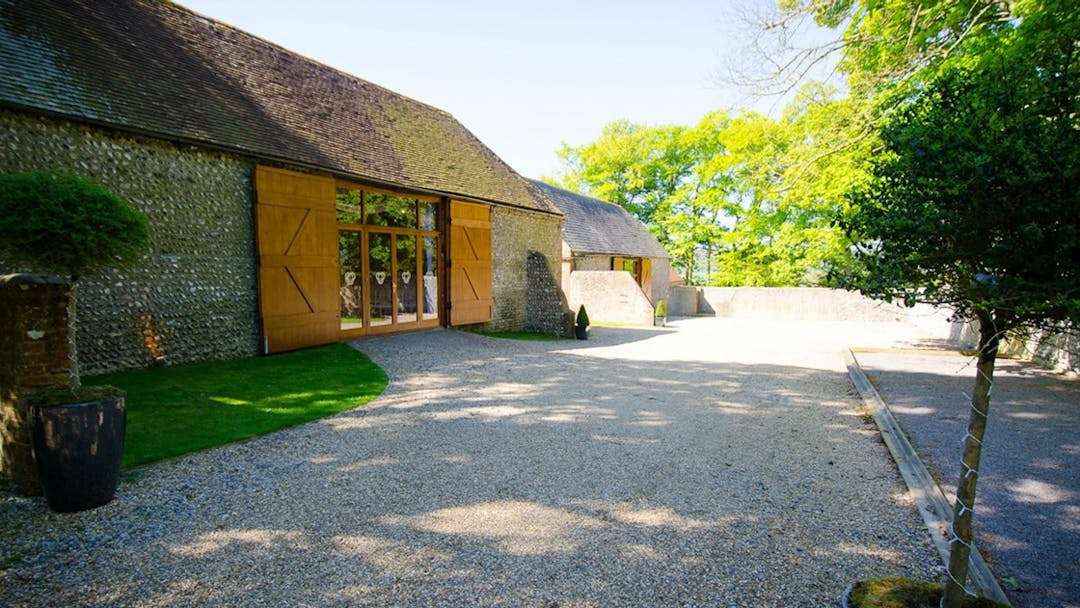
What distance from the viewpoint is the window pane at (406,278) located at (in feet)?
39.6

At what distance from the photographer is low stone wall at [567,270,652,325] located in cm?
1989

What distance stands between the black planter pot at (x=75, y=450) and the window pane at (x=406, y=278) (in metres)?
8.51

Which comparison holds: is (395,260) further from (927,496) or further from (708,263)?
(708,263)

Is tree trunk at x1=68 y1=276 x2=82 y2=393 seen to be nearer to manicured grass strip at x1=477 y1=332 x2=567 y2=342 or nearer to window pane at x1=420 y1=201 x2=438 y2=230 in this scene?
window pane at x1=420 y1=201 x2=438 y2=230

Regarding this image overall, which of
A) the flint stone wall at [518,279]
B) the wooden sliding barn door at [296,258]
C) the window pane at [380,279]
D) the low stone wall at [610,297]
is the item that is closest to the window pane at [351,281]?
the window pane at [380,279]

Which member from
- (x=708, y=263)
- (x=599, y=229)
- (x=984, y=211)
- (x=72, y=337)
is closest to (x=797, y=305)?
(x=599, y=229)

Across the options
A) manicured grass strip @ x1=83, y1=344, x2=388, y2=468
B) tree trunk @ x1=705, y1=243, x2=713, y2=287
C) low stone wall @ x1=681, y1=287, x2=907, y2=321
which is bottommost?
manicured grass strip @ x1=83, y1=344, x2=388, y2=468

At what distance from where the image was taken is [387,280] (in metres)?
11.8

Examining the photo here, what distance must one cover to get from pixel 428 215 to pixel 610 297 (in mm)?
9460

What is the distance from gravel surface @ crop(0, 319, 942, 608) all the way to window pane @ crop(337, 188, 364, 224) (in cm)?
552

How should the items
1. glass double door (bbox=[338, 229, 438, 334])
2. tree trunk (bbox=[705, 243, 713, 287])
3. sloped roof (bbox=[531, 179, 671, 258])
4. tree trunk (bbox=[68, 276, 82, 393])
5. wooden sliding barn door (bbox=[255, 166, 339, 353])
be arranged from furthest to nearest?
tree trunk (bbox=[705, 243, 713, 287]), sloped roof (bbox=[531, 179, 671, 258]), glass double door (bbox=[338, 229, 438, 334]), wooden sliding barn door (bbox=[255, 166, 339, 353]), tree trunk (bbox=[68, 276, 82, 393])

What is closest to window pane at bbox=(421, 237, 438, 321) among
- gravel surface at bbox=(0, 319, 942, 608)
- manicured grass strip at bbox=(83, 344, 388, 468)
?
manicured grass strip at bbox=(83, 344, 388, 468)

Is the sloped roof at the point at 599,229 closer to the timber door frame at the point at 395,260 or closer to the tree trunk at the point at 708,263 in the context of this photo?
the tree trunk at the point at 708,263

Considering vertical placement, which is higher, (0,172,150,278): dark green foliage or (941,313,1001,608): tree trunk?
(0,172,150,278): dark green foliage
